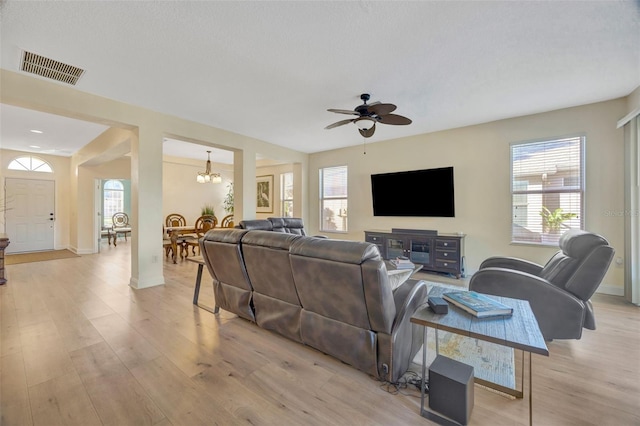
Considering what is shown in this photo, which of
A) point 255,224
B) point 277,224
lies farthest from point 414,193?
point 255,224

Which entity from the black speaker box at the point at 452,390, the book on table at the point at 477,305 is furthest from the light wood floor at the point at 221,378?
the book on table at the point at 477,305

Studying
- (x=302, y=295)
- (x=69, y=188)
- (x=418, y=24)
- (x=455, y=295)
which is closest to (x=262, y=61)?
(x=418, y=24)

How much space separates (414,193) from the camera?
16.7 feet

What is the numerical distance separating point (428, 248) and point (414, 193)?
113cm

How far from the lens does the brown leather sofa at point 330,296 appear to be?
1.64 m

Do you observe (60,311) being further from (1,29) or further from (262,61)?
(262,61)

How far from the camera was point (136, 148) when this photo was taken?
3.80 meters

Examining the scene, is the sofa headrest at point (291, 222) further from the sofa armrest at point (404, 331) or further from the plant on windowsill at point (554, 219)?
the plant on windowsill at point (554, 219)

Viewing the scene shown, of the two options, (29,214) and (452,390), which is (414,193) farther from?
(29,214)

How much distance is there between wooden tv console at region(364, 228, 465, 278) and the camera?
14.2 feet

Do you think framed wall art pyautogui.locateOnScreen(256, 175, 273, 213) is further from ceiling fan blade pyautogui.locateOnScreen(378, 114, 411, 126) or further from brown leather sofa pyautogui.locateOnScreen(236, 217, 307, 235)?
ceiling fan blade pyautogui.locateOnScreen(378, 114, 411, 126)

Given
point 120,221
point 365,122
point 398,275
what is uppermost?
point 365,122

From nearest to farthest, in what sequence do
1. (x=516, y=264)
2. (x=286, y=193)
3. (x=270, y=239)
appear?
(x=270, y=239) → (x=516, y=264) → (x=286, y=193)

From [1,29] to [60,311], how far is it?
8.98ft
